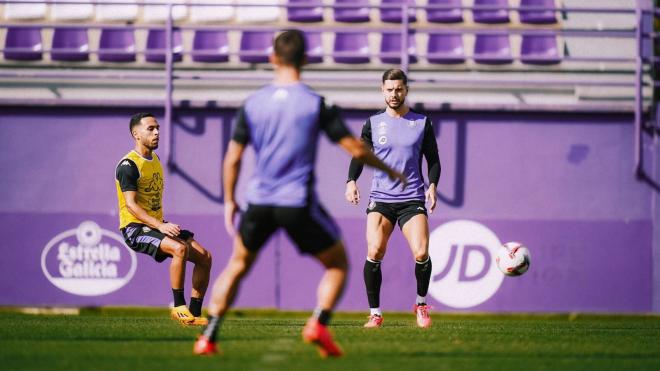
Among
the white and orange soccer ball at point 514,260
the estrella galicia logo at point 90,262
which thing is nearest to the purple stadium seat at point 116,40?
the estrella galicia logo at point 90,262

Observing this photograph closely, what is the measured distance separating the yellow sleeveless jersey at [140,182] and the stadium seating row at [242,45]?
4.30 m

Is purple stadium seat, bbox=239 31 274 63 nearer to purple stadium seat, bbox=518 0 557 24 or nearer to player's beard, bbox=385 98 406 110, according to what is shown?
purple stadium seat, bbox=518 0 557 24

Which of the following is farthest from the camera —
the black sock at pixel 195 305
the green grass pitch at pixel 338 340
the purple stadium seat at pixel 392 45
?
the purple stadium seat at pixel 392 45

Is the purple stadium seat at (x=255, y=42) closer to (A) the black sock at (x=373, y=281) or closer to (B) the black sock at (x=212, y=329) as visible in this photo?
(A) the black sock at (x=373, y=281)

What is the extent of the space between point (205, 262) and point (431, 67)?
221 inches

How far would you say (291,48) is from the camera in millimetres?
6016

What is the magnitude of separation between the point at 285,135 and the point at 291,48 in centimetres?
48

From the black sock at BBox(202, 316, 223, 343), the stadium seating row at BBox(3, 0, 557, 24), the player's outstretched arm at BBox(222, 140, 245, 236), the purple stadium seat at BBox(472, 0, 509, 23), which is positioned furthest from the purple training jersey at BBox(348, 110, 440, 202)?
the purple stadium seat at BBox(472, 0, 509, 23)

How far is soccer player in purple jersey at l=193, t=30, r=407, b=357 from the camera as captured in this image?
6.03m

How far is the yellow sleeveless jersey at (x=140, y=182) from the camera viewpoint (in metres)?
9.30

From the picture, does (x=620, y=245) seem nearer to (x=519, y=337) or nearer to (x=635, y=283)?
(x=635, y=283)

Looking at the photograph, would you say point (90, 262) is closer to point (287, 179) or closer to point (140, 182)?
point (140, 182)

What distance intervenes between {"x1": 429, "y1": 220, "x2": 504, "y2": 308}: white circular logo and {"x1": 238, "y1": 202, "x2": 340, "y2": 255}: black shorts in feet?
23.3

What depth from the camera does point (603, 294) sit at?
13250 mm
